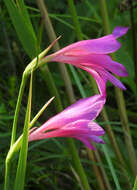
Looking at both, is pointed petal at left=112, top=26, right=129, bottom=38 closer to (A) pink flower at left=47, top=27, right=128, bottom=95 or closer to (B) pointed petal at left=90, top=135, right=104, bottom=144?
(A) pink flower at left=47, top=27, right=128, bottom=95

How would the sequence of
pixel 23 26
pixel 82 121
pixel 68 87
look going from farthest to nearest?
1. pixel 68 87
2. pixel 23 26
3. pixel 82 121

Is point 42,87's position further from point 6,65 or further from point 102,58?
point 102,58

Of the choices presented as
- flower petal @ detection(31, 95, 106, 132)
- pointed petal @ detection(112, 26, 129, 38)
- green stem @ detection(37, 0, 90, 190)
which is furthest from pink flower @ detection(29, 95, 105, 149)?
green stem @ detection(37, 0, 90, 190)

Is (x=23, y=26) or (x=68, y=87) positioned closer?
(x=23, y=26)

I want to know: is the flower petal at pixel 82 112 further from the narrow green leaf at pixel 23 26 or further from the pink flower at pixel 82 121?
the narrow green leaf at pixel 23 26

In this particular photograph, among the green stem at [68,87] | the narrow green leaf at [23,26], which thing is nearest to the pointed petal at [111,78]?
the narrow green leaf at [23,26]

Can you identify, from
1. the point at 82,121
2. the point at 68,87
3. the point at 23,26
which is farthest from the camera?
the point at 68,87

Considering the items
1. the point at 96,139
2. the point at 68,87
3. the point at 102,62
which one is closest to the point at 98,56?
the point at 102,62

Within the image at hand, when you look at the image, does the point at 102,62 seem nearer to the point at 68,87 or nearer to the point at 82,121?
the point at 82,121

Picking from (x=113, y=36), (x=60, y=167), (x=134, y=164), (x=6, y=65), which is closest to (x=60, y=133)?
(x=113, y=36)
